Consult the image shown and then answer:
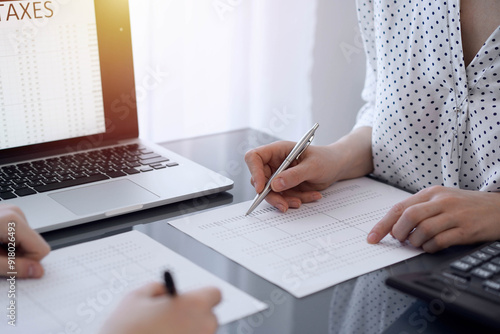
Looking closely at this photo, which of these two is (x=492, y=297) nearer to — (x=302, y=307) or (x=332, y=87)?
(x=302, y=307)

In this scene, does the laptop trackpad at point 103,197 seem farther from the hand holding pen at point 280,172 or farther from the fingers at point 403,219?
the fingers at point 403,219

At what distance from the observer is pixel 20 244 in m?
0.71

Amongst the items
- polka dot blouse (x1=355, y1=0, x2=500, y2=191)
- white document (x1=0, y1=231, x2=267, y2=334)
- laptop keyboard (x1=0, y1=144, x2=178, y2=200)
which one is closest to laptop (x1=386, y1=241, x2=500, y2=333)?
white document (x1=0, y1=231, x2=267, y2=334)

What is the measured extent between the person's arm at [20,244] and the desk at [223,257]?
73 mm

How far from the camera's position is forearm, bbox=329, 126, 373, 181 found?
40.9 inches

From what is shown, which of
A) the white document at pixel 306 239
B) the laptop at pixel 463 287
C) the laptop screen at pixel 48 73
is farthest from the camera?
the laptop screen at pixel 48 73

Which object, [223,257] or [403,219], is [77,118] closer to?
[223,257]

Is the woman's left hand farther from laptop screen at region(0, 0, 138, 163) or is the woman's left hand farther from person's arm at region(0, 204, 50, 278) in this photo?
laptop screen at region(0, 0, 138, 163)

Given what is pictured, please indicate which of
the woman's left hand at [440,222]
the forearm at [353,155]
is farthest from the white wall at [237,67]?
the woman's left hand at [440,222]

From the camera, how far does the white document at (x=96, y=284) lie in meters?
0.63

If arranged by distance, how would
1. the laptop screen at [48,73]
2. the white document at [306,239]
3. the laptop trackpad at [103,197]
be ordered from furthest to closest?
1. the laptop screen at [48,73]
2. the laptop trackpad at [103,197]
3. the white document at [306,239]

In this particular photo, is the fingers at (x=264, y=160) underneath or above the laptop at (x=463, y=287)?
above

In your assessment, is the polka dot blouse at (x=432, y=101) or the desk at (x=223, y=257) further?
the polka dot blouse at (x=432, y=101)

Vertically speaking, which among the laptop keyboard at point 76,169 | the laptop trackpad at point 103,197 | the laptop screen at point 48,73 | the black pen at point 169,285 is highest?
the laptop screen at point 48,73
